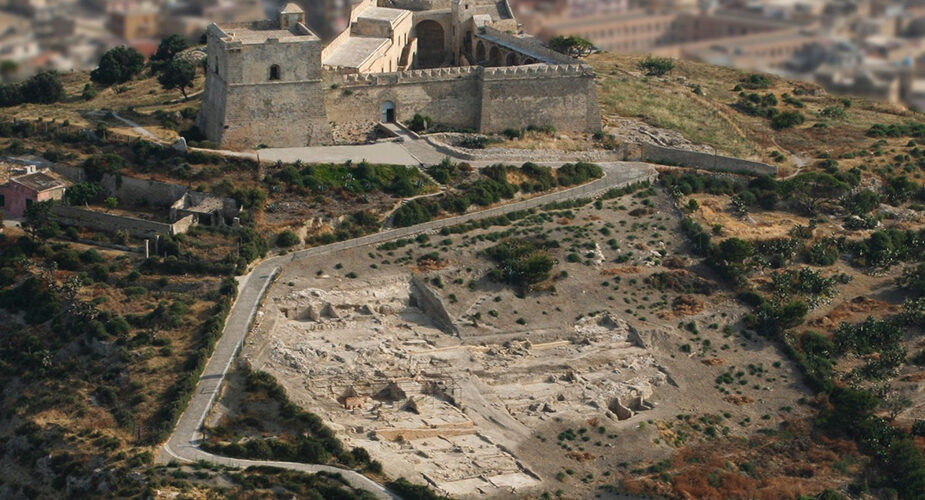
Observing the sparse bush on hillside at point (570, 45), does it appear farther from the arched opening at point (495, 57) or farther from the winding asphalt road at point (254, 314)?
the winding asphalt road at point (254, 314)

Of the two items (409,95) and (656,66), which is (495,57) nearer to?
(409,95)

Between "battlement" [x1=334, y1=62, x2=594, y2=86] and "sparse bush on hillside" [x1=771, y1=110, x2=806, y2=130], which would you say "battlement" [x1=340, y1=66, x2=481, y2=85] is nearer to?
"battlement" [x1=334, y1=62, x2=594, y2=86]

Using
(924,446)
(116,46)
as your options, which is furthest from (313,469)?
(116,46)

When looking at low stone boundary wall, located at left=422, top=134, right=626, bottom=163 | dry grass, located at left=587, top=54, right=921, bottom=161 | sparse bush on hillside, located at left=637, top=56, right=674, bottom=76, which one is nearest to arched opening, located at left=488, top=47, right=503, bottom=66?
dry grass, located at left=587, top=54, right=921, bottom=161

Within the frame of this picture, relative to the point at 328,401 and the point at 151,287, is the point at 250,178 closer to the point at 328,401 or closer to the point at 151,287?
the point at 151,287

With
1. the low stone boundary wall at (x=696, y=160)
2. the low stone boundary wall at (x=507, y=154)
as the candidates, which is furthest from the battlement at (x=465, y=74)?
the low stone boundary wall at (x=696, y=160)
